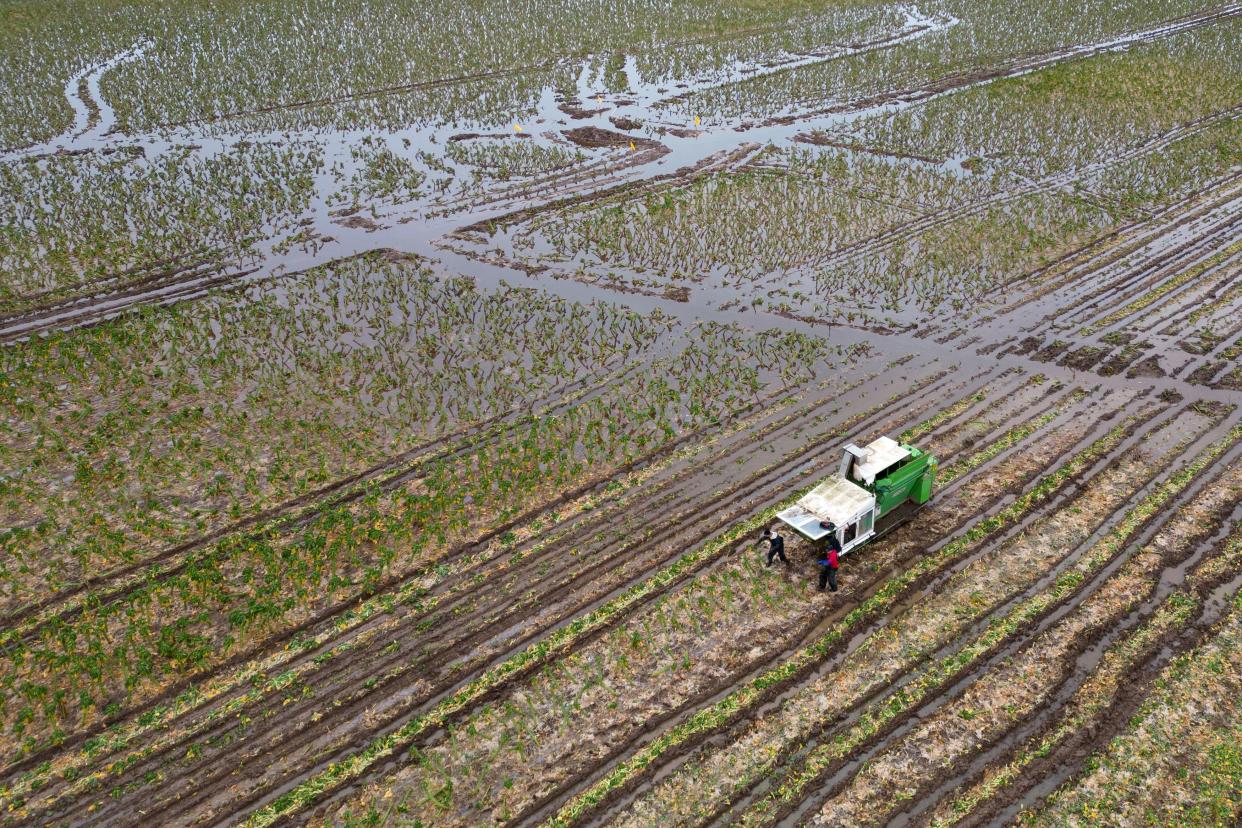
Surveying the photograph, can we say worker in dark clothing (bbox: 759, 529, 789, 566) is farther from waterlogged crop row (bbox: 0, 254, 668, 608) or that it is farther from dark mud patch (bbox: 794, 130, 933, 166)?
dark mud patch (bbox: 794, 130, 933, 166)

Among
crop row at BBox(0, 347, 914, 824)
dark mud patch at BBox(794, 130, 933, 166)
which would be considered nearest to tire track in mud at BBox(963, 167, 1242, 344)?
dark mud patch at BBox(794, 130, 933, 166)

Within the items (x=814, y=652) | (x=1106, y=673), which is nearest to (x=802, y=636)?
(x=814, y=652)

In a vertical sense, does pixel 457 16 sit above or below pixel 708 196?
above

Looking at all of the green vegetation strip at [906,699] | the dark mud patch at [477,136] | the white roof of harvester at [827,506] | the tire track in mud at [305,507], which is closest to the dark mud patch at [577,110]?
the dark mud patch at [477,136]

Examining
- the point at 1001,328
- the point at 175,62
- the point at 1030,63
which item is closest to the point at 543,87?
the point at 175,62

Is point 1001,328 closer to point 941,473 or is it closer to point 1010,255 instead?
point 1010,255

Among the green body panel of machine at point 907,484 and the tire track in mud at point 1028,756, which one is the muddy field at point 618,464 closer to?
the tire track in mud at point 1028,756

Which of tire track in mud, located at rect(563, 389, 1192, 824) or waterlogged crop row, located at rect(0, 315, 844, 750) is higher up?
waterlogged crop row, located at rect(0, 315, 844, 750)
